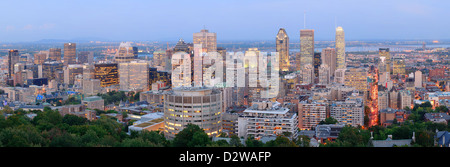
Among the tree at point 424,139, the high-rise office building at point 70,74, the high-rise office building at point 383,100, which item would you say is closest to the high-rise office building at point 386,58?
the high-rise office building at point 383,100

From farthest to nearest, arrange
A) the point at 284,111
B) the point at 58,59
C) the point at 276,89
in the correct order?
the point at 58,59, the point at 276,89, the point at 284,111

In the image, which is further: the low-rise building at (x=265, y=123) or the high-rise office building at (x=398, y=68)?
the high-rise office building at (x=398, y=68)

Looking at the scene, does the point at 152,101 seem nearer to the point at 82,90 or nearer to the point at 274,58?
the point at 82,90

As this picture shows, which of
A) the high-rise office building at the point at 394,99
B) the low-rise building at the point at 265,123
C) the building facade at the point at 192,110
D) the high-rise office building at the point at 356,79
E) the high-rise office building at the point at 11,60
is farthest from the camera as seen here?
the high-rise office building at the point at 11,60

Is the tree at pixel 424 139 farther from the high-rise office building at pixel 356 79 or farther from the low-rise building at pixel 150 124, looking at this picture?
the high-rise office building at pixel 356 79

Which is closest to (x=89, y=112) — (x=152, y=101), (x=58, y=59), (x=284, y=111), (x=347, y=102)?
(x=152, y=101)

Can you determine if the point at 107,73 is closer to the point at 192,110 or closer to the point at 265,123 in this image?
the point at 265,123
